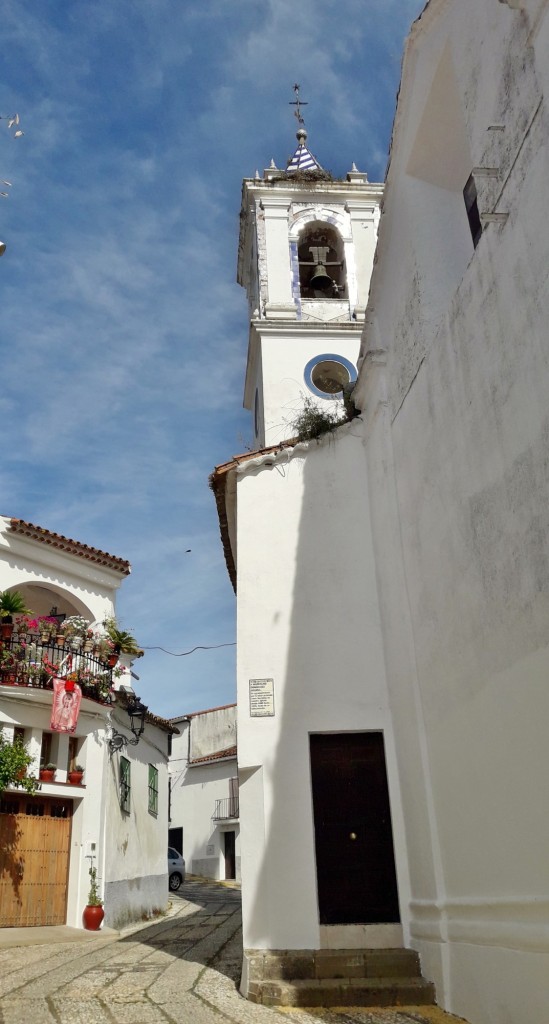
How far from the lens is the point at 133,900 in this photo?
612 inches

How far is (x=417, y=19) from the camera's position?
8.07 m

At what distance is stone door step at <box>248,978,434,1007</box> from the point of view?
6637 mm

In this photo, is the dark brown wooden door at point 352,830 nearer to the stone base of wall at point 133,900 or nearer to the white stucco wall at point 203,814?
the stone base of wall at point 133,900

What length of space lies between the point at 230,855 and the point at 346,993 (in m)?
24.5

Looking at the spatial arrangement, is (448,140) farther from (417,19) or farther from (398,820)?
(398,820)

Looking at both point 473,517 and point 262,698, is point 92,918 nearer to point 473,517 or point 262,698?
point 262,698

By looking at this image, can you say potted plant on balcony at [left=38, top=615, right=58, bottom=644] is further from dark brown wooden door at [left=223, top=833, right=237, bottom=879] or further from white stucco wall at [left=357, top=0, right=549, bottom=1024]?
dark brown wooden door at [left=223, top=833, right=237, bottom=879]

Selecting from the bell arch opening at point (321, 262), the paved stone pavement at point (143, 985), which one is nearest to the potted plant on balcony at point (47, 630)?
the paved stone pavement at point (143, 985)

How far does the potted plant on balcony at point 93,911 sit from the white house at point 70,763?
0.16m

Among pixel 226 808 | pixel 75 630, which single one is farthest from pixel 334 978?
pixel 226 808

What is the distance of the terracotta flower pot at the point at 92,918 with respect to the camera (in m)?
13.3

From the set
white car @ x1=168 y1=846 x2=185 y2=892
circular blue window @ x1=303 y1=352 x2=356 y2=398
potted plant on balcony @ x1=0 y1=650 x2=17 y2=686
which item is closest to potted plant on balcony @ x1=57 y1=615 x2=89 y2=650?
potted plant on balcony @ x1=0 y1=650 x2=17 y2=686

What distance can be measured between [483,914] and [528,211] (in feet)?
17.8

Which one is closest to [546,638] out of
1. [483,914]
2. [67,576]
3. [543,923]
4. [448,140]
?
[543,923]
